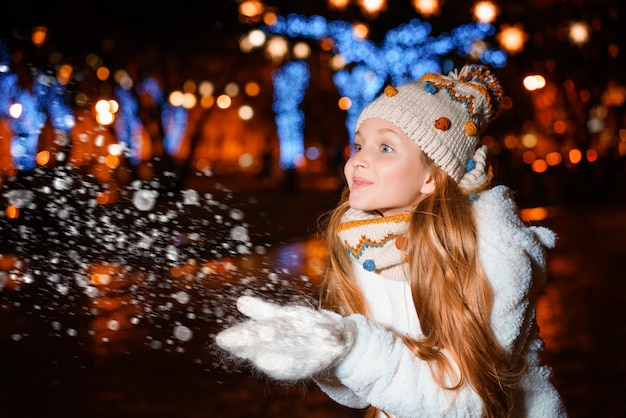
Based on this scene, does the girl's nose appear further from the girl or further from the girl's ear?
the girl's ear

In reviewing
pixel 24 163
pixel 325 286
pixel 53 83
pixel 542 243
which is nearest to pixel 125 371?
pixel 24 163

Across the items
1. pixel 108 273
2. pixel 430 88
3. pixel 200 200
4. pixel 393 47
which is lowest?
pixel 200 200

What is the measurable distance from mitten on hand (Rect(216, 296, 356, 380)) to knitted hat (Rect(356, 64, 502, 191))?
713 mm

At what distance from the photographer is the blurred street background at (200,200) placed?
608 cm

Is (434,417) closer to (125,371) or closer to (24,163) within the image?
(125,371)

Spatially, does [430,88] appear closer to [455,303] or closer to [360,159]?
[360,159]

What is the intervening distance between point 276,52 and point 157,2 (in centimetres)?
283

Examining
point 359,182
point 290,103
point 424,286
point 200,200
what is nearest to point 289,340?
point 424,286

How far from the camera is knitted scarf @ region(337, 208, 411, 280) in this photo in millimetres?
2322

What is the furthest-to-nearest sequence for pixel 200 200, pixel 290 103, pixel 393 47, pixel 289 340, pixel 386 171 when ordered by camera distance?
pixel 290 103
pixel 200 200
pixel 393 47
pixel 386 171
pixel 289 340

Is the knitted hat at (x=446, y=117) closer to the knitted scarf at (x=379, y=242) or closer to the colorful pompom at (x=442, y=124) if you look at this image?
the colorful pompom at (x=442, y=124)

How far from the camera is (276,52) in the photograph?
1513 cm

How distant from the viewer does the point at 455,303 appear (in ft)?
7.09

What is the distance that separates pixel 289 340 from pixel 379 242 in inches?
24.7
